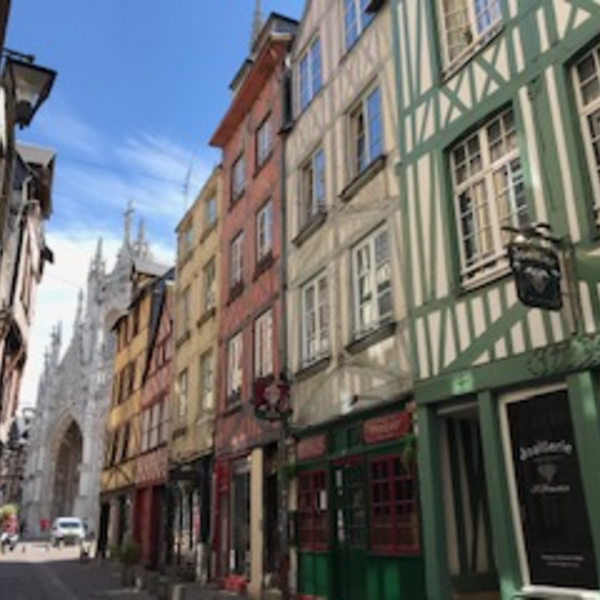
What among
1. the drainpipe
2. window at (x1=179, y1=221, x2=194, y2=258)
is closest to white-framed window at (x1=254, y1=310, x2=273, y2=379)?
the drainpipe

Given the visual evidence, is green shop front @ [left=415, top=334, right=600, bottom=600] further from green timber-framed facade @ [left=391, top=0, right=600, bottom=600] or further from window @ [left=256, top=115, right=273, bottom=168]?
window @ [left=256, top=115, right=273, bottom=168]

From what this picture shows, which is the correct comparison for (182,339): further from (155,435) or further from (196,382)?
(155,435)

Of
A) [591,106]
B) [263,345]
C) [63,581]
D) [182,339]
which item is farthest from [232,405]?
[591,106]

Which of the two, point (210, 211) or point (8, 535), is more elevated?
point (210, 211)

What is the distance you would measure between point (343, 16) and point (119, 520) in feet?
66.1

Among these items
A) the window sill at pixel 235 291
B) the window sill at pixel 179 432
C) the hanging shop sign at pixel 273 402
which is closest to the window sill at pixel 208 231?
the window sill at pixel 235 291

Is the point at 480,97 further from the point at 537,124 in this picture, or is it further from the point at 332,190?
the point at 332,190

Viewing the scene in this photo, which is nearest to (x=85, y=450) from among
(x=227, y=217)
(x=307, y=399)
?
(x=227, y=217)

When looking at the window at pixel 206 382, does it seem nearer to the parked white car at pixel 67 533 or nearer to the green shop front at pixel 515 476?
the green shop front at pixel 515 476

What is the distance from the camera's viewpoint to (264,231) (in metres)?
14.3

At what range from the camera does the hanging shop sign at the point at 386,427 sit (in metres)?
8.34

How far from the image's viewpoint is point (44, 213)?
20.7 metres

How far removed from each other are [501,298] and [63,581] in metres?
15.1

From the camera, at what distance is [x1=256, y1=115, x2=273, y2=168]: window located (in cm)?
1446
